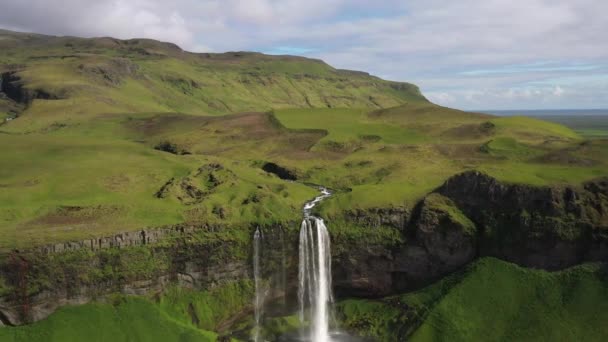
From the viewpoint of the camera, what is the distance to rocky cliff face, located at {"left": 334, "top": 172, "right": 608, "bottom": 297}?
213 ft

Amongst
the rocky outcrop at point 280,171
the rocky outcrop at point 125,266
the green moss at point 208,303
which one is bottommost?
the green moss at point 208,303

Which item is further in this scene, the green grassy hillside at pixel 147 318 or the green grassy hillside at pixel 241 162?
the green grassy hillside at pixel 241 162

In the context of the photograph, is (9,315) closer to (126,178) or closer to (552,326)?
(126,178)

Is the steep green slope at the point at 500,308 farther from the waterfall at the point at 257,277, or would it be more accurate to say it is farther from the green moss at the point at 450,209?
the waterfall at the point at 257,277

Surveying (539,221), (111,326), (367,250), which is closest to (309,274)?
(367,250)

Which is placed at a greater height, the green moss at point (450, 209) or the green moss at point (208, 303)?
the green moss at point (450, 209)

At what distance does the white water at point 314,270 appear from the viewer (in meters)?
70.3

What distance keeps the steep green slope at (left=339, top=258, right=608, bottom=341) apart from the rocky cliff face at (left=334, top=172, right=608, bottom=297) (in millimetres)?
3169

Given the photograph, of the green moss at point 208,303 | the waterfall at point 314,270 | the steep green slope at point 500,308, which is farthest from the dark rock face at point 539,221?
the green moss at point 208,303

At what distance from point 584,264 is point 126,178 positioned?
67.1 metres

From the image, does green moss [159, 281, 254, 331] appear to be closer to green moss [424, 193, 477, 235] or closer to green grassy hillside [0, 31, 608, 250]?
green grassy hillside [0, 31, 608, 250]

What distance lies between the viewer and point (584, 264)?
62.5 meters

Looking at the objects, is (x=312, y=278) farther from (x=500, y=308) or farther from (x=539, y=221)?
(x=539, y=221)

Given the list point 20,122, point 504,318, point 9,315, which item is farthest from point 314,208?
point 20,122
